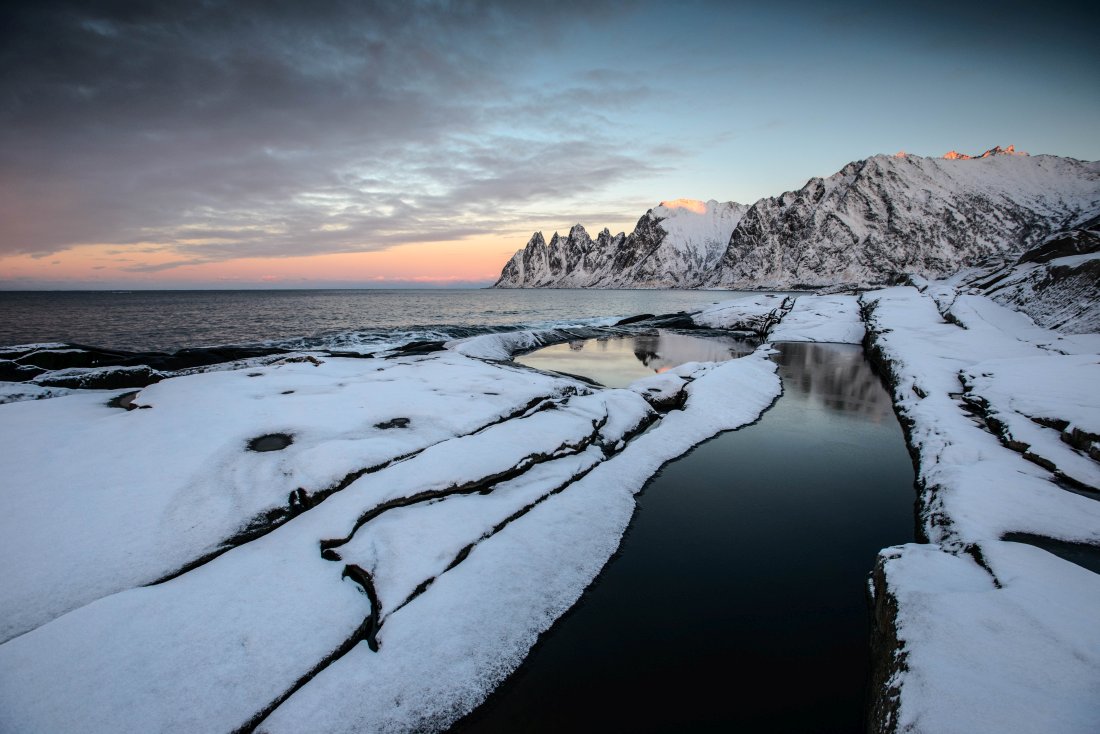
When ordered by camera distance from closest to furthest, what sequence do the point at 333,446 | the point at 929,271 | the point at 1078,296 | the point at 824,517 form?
the point at 333,446 → the point at 824,517 → the point at 1078,296 → the point at 929,271

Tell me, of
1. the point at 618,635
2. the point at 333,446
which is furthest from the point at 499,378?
the point at 618,635

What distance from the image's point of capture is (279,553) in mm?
5480

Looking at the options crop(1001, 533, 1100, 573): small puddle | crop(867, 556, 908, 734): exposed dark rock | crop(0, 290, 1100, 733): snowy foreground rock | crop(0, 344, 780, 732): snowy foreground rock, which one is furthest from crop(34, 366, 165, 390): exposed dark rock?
crop(1001, 533, 1100, 573): small puddle

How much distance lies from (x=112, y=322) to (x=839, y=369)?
7239 cm

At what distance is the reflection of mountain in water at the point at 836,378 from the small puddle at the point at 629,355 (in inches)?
140

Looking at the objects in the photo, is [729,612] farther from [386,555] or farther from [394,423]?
[394,423]

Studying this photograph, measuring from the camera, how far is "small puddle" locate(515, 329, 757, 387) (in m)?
22.3

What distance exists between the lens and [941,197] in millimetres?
125250

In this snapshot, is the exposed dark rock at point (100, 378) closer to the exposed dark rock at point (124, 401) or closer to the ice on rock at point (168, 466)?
the exposed dark rock at point (124, 401)

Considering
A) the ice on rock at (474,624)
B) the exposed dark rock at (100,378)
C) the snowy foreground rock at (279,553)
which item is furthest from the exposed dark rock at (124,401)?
the ice on rock at (474,624)

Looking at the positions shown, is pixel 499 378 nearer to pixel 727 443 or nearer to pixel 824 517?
pixel 727 443

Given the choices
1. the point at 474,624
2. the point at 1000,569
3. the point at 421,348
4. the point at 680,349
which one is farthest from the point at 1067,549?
the point at 680,349

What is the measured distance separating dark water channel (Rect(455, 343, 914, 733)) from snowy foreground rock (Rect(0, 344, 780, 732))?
Result: 50 cm

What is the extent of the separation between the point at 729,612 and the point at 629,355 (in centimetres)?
2330
